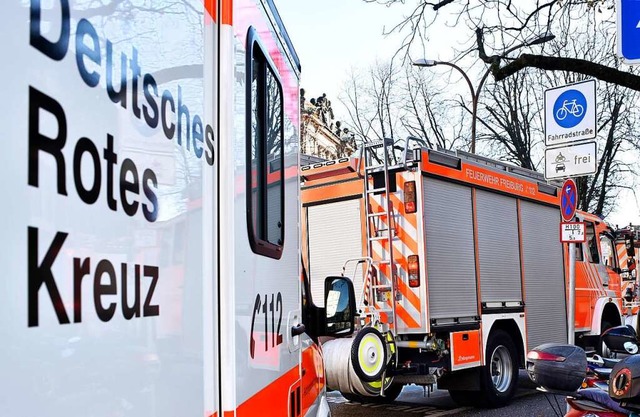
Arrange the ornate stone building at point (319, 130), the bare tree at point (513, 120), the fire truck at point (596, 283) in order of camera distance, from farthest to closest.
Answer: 1. the ornate stone building at point (319, 130)
2. the bare tree at point (513, 120)
3. the fire truck at point (596, 283)

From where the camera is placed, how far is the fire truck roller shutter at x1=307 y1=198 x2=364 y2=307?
8.55 meters

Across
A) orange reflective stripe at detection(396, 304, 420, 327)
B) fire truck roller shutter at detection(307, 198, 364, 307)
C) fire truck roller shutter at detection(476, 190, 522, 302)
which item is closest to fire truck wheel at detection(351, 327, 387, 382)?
orange reflective stripe at detection(396, 304, 420, 327)

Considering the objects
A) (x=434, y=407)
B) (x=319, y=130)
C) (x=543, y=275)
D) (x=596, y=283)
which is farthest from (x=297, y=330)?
(x=319, y=130)

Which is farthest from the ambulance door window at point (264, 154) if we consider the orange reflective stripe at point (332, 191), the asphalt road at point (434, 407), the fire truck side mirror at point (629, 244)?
the fire truck side mirror at point (629, 244)

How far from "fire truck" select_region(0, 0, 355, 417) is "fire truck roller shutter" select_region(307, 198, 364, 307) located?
588 cm

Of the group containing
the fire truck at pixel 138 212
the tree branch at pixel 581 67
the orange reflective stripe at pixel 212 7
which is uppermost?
the tree branch at pixel 581 67

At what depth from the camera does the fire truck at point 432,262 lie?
7.82 metres

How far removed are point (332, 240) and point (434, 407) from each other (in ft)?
7.98

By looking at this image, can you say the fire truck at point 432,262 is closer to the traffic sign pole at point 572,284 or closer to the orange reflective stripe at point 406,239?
the orange reflective stripe at point 406,239

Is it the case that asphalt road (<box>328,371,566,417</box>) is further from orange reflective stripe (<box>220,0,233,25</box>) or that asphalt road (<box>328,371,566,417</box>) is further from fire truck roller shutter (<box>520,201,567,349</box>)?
orange reflective stripe (<box>220,0,233,25</box>)

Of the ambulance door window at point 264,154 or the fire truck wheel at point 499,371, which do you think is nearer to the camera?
the ambulance door window at point 264,154

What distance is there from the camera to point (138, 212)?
149 centimetres

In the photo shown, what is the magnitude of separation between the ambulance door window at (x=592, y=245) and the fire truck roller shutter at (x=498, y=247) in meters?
2.55

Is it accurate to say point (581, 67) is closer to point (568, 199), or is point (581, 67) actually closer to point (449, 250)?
point (568, 199)
